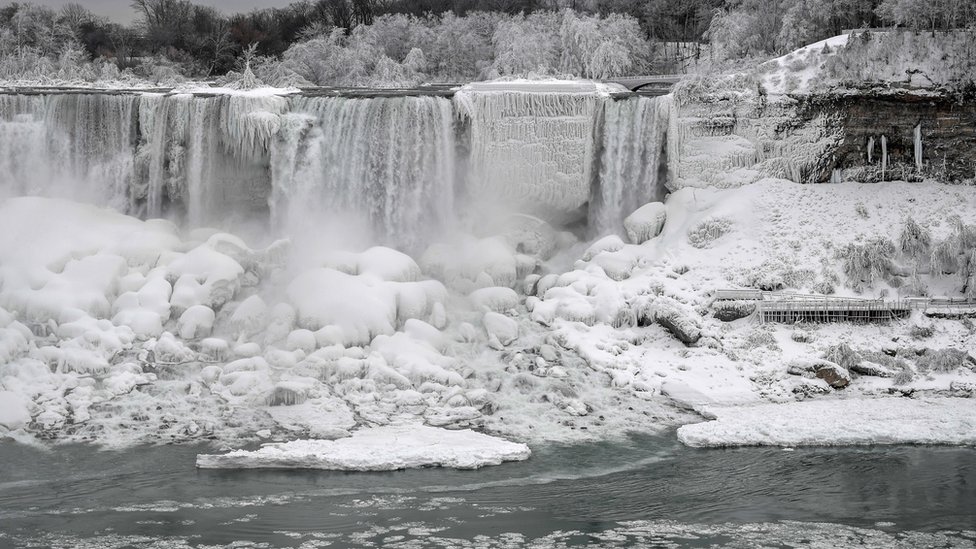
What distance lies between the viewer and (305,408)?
18.6m

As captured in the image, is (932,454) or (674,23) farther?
(674,23)

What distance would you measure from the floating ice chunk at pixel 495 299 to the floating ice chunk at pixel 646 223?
11.9 feet

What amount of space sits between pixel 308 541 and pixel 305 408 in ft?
17.7

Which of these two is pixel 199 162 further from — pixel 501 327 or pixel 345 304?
pixel 501 327

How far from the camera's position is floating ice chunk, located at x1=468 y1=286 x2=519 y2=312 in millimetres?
22578

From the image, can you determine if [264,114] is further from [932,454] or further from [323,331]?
[932,454]

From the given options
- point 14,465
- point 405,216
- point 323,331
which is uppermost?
point 405,216

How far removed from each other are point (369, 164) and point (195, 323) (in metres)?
6.38

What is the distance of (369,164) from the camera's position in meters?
25.6

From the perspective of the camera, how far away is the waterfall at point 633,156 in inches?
1004

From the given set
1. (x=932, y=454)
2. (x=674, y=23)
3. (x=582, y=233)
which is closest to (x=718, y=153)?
(x=582, y=233)

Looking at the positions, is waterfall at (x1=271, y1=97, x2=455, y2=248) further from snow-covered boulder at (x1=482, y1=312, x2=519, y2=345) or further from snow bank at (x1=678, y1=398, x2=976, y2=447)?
snow bank at (x1=678, y1=398, x2=976, y2=447)

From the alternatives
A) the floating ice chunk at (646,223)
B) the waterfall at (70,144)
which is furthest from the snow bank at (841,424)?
the waterfall at (70,144)

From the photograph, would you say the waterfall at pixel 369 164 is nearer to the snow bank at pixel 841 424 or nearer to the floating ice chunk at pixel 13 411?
the floating ice chunk at pixel 13 411
